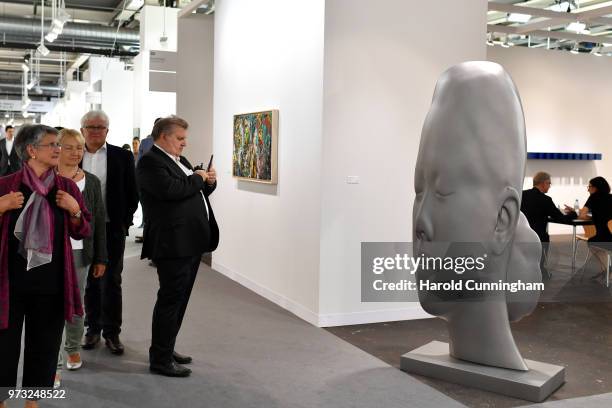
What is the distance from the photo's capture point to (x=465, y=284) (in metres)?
3.79

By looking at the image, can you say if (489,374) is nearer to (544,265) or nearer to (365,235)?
(365,235)

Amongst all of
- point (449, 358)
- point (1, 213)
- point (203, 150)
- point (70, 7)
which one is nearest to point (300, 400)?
point (449, 358)

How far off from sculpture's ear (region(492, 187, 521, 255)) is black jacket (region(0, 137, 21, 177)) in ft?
17.7

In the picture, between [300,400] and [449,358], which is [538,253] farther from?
[300,400]

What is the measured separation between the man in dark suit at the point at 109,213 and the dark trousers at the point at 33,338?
4.96 ft

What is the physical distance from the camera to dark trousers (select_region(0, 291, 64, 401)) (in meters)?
2.83

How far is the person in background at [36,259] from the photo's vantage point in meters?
2.74

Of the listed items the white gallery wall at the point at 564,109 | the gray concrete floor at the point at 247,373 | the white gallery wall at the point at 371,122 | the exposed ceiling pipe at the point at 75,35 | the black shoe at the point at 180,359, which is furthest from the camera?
the exposed ceiling pipe at the point at 75,35

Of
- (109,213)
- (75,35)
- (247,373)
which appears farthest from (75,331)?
(75,35)

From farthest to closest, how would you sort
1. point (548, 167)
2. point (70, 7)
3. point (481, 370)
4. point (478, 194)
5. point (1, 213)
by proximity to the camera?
point (70, 7), point (548, 167), point (481, 370), point (478, 194), point (1, 213)

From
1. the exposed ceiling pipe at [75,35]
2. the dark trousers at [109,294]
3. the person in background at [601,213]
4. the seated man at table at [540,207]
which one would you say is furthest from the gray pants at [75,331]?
the exposed ceiling pipe at [75,35]

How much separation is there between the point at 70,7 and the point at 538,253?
1440 cm

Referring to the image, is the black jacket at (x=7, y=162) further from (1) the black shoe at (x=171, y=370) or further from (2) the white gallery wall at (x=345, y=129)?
(1) the black shoe at (x=171, y=370)

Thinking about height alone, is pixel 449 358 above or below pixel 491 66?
below
